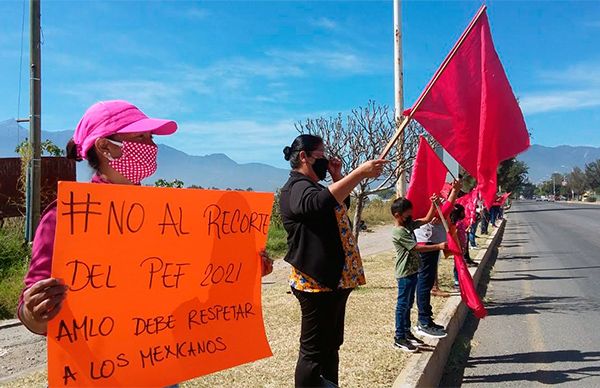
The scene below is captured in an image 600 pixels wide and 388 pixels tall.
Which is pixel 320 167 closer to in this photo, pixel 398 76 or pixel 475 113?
pixel 475 113

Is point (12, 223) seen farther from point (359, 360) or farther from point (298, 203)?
point (298, 203)

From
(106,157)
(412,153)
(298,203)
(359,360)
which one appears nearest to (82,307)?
(106,157)

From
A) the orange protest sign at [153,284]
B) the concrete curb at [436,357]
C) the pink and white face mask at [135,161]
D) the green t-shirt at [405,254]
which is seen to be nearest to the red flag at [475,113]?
the green t-shirt at [405,254]

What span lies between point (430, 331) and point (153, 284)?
368 cm

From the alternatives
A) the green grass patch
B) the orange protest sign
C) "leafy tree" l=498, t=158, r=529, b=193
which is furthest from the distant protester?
"leafy tree" l=498, t=158, r=529, b=193

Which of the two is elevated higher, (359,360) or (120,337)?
(120,337)

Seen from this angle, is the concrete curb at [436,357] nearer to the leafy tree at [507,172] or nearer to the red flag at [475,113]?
the red flag at [475,113]

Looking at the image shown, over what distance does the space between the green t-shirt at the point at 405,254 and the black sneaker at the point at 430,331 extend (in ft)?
2.07

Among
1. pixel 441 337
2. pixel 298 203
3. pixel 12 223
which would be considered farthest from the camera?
pixel 12 223

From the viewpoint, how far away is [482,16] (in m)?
3.92

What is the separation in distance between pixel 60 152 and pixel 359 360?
10518 millimetres

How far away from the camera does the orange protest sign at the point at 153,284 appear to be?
177cm

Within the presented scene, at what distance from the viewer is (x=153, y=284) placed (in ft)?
6.68

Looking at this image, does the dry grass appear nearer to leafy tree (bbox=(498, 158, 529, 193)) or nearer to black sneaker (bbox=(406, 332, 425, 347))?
black sneaker (bbox=(406, 332, 425, 347))
